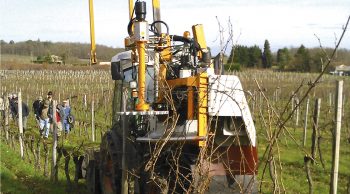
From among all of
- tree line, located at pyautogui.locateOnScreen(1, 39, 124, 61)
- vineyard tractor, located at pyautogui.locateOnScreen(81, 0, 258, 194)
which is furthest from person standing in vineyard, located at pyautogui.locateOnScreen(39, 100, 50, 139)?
vineyard tractor, located at pyautogui.locateOnScreen(81, 0, 258, 194)

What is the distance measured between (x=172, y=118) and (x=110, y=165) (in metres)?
3.05

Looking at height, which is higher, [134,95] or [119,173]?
[134,95]

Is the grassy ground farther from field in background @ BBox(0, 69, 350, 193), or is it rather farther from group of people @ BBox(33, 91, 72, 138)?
group of people @ BBox(33, 91, 72, 138)

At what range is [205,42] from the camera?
22.2 ft

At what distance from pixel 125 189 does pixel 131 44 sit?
78.1 inches

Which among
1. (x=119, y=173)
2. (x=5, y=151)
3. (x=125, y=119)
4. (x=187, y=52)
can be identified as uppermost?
(x=187, y=52)

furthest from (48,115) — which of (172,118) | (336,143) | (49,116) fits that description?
(336,143)

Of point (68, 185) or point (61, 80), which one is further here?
point (61, 80)

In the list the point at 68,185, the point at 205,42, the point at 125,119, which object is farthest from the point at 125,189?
the point at 68,185

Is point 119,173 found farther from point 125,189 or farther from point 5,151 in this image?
point 5,151

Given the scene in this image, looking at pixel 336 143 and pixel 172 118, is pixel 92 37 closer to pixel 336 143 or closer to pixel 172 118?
pixel 172 118

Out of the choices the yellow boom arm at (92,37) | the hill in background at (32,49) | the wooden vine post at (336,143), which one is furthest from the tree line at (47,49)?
the wooden vine post at (336,143)

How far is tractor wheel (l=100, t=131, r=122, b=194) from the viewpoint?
23.6 ft

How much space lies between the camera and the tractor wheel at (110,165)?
283 inches
